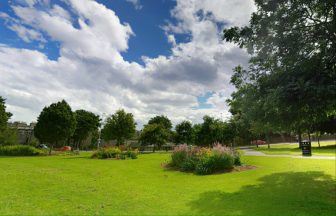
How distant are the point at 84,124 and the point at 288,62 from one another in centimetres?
6070

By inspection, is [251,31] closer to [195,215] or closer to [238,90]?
[238,90]

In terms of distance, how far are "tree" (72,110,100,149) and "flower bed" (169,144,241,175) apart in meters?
49.1

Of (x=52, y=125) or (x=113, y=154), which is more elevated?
(x=52, y=125)

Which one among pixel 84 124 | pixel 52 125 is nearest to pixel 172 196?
pixel 52 125

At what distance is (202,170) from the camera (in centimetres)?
1689

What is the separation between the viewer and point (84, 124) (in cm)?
6631

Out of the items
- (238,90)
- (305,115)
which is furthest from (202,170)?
(305,115)

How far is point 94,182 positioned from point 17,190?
132 inches

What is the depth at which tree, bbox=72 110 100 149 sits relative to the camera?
66.1 metres

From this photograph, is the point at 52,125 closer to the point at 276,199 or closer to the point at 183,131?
the point at 183,131

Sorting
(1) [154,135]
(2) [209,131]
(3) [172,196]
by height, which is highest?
(2) [209,131]

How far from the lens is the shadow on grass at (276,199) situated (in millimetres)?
8264

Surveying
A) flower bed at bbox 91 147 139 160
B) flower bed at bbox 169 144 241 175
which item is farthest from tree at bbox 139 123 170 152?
flower bed at bbox 169 144 241 175

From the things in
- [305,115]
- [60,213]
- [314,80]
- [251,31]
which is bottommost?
[60,213]
